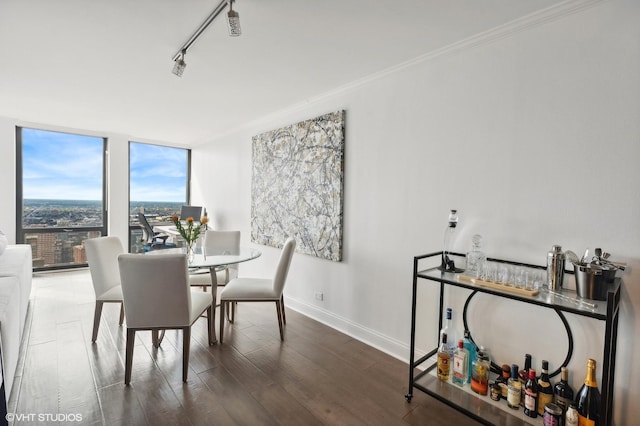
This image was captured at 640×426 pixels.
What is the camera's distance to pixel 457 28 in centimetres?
195

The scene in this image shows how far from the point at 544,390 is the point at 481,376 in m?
0.31

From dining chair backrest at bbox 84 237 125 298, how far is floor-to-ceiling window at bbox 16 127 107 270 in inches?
113

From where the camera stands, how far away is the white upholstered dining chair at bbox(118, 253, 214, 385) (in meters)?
2.04

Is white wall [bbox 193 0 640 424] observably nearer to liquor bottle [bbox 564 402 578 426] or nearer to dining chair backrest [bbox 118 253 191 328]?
liquor bottle [bbox 564 402 578 426]

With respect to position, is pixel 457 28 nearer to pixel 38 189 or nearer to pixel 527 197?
pixel 527 197

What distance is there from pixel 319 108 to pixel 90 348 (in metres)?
3.00

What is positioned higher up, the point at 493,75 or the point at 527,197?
the point at 493,75

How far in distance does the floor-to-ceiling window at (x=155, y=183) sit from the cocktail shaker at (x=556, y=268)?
5864 millimetres

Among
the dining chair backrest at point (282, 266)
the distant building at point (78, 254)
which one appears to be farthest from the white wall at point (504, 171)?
the distant building at point (78, 254)

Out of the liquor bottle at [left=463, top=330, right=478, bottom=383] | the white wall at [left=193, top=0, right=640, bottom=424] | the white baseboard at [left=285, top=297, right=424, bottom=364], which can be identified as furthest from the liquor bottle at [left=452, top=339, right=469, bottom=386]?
the white baseboard at [left=285, top=297, right=424, bottom=364]

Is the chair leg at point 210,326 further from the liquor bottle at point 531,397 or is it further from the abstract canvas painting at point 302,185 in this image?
the liquor bottle at point 531,397

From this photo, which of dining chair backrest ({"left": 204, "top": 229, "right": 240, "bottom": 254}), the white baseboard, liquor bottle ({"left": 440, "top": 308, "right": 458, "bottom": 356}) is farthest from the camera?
dining chair backrest ({"left": 204, "top": 229, "right": 240, "bottom": 254})

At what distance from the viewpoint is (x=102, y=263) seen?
2.71 meters

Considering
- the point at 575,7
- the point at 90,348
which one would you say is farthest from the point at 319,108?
the point at 90,348
